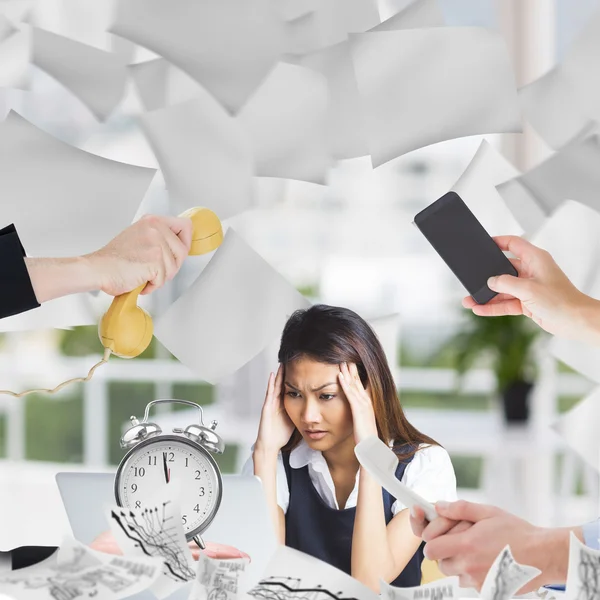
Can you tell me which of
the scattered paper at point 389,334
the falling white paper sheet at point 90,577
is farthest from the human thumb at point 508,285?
the falling white paper sheet at point 90,577

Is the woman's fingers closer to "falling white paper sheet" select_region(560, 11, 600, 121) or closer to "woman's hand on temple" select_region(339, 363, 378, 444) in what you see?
"woman's hand on temple" select_region(339, 363, 378, 444)

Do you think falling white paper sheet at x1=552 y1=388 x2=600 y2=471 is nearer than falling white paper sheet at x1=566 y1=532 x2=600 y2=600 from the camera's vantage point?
No

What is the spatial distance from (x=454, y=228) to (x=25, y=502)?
70cm

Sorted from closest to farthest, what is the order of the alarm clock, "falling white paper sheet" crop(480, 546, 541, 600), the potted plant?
"falling white paper sheet" crop(480, 546, 541, 600) → the alarm clock → the potted plant

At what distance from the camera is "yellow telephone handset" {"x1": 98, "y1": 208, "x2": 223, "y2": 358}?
80 cm

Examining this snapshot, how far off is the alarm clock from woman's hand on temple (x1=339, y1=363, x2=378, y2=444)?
0.15m

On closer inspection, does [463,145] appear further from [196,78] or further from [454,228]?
[196,78]

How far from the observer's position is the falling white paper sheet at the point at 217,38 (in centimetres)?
82

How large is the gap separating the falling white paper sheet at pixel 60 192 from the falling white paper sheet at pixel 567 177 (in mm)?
444

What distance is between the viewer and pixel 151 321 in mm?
824

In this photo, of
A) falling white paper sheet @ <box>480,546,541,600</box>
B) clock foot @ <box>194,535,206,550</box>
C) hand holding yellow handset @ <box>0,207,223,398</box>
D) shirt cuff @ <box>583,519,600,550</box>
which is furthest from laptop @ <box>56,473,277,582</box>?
shirt cuff @ <box>583,519,600,550</box>

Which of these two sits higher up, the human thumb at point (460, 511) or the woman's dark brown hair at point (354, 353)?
the woman's dark brown hair at point (354, 353)

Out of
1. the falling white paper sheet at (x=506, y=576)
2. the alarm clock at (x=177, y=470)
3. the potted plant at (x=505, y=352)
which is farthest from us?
the potted plant at (x=505, y=352)

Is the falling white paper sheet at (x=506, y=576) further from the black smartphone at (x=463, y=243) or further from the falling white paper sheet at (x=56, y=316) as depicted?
the falling white paper sheet at (x=56, y=316)
